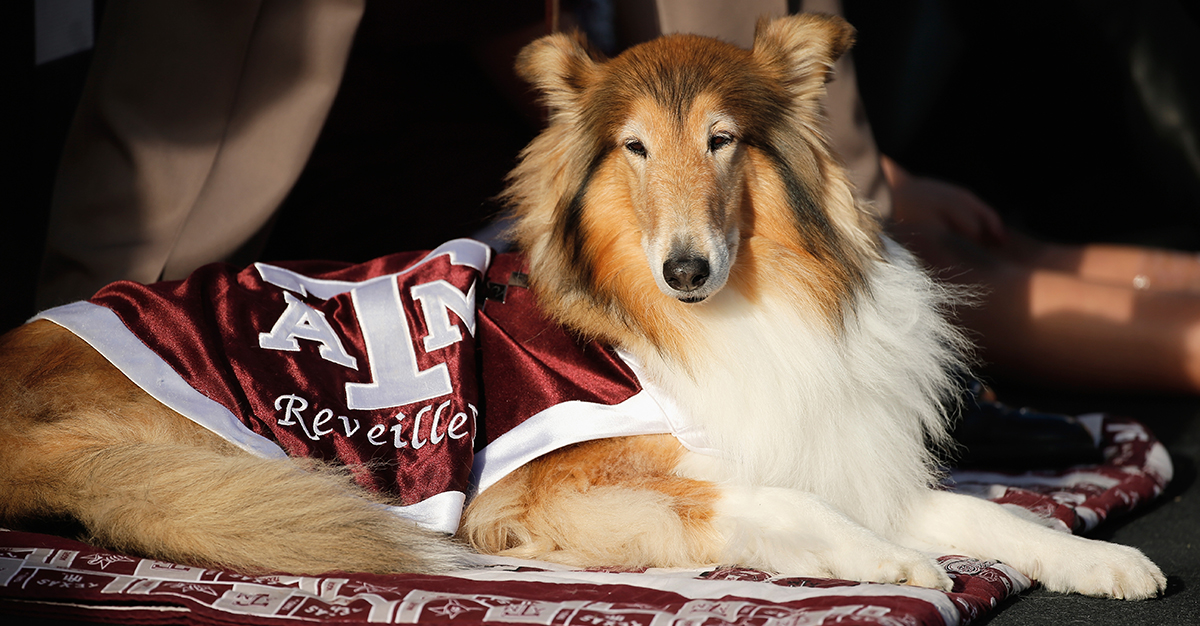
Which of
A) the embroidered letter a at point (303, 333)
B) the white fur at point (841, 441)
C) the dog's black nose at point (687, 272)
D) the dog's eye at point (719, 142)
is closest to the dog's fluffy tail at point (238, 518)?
the embroidered letter a at point (303, 333)

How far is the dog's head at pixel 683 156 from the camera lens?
2.01 m

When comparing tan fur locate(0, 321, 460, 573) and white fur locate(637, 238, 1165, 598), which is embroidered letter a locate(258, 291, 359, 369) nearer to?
tan fur locate(0, 321, 460, 573)

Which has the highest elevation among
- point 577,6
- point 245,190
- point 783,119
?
point 577,6

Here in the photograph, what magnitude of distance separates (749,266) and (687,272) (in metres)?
0.30

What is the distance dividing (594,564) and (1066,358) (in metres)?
2.88

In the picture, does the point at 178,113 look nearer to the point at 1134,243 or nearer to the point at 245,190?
the point at 245,190

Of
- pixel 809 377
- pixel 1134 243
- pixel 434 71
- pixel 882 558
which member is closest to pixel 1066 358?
pixel 1134 243

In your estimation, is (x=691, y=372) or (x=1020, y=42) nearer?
(x=691, y=372)

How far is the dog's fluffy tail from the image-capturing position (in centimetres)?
173

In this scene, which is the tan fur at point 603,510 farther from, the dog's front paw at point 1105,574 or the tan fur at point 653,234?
the dog's front paw at point 1105,574

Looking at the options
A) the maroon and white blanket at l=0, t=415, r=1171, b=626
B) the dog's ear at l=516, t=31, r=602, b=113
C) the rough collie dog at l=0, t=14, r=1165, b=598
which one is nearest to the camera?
the maroon and white blanket at l=0, t=415, r=1171, b=626

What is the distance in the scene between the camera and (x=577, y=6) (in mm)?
3518

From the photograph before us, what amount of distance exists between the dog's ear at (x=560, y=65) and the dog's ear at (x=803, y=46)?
452 millimetres


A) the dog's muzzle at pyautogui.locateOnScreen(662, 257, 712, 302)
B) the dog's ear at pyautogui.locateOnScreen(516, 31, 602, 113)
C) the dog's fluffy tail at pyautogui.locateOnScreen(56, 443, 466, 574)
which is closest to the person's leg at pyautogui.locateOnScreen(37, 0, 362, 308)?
the dog's ear at pyautogui.locateOnScreen(516, 31, 602, 113)
